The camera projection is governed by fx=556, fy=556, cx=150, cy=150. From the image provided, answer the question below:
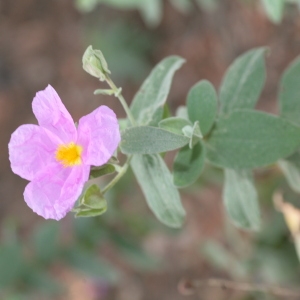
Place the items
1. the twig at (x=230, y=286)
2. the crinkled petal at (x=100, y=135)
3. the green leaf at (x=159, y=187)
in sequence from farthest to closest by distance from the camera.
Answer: the twig at (x=230, y=286) → the green leaf at (x=159, y=187) → the crinkled petal at (x=100, y=135)

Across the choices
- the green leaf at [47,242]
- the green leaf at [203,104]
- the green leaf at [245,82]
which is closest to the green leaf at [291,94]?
the green leaf at [245,82]

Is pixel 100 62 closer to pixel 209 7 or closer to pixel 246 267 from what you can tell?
pixel 246 267

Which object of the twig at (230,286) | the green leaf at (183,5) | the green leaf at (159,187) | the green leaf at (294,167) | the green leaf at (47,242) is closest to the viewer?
the green leaf at (159,187)

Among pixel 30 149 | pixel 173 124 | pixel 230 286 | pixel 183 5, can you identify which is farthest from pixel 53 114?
pixel 183 5

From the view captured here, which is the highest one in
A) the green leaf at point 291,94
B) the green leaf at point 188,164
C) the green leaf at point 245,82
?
the green leaf at point 245,82

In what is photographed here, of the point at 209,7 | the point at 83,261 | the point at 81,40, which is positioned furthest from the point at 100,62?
the point at 81,40

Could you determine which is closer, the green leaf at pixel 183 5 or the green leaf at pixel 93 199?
the green leaf at pixel 93 199

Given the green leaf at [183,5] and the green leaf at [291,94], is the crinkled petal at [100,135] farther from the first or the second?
the green leaf at [183,5]

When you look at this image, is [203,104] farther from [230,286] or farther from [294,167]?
[230,286]
